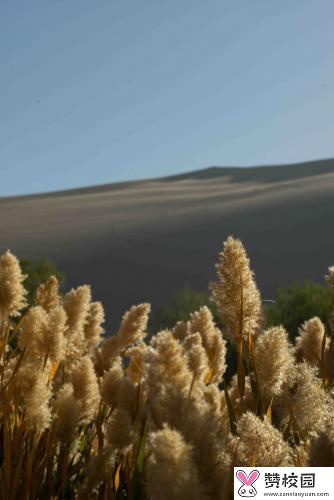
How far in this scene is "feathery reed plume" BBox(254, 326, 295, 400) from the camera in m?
1.31

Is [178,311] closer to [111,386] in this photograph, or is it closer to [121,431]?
[111,386]

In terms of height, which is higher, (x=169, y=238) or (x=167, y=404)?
(x=169, y=238)

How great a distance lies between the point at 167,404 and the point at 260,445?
12 cm

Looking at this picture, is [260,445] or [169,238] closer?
[260,445]

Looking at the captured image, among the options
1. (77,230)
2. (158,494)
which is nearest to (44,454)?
(158,494)

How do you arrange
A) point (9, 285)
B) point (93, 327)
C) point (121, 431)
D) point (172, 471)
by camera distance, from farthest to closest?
point (93, 327) → point (9, 285) → point (121, 431) → point (172, 471)

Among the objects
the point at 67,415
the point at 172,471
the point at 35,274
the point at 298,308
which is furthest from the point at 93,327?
the point at 35,274

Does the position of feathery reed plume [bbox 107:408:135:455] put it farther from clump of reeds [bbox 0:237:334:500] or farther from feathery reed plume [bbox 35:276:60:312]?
feathery reed plume [bbox 35:276:60:312]

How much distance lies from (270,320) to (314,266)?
20762 millimetres

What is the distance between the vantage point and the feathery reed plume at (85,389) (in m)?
1.58

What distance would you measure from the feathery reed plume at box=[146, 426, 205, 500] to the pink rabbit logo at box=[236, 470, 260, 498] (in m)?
0.23

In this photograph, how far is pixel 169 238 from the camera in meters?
32.3

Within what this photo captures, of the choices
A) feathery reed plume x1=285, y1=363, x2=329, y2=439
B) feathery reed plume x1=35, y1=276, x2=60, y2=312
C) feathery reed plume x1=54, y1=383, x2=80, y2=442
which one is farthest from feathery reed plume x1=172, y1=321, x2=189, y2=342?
feathery reed plume x1=285, y1=363, x2=329, y2=439

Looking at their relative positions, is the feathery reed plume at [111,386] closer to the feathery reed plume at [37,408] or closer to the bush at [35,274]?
the feathery reed plume at [37,408]
